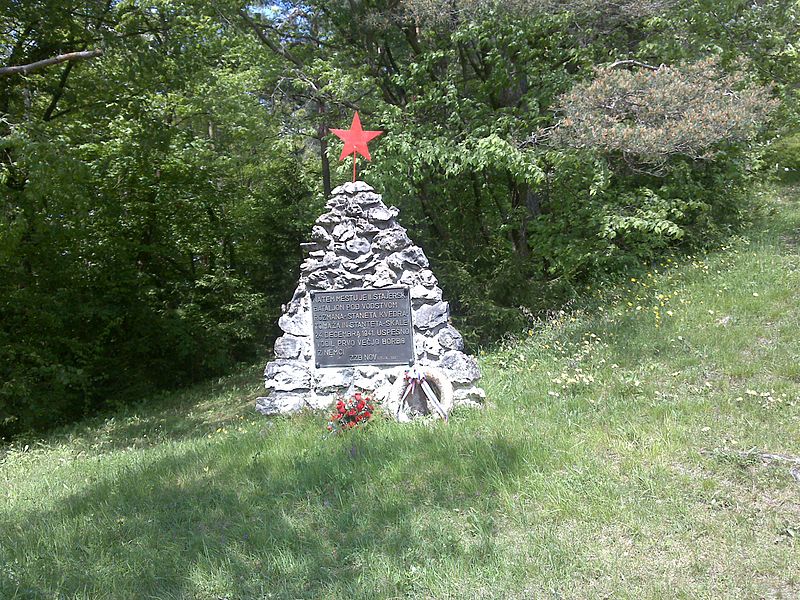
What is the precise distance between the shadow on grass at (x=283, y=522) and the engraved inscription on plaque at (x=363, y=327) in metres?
1.23

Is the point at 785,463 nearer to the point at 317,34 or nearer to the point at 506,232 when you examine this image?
the point at 506,232

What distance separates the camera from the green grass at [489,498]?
10.1 feet

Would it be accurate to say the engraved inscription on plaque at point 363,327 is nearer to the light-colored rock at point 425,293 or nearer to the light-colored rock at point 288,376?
the light-colored rock at point 425,293

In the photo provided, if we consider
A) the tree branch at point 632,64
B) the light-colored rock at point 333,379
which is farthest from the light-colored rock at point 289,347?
the tree branch at point 632,64

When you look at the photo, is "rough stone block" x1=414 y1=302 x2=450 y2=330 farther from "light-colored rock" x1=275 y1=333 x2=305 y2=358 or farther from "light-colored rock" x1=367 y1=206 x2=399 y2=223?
"light-colored rock" x1=275 y1=333 x2=305 y2=358

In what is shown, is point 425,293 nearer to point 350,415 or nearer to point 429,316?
point 429,316

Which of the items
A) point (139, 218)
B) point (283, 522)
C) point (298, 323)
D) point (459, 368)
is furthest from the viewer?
point (139, 218)

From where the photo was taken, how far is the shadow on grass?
314 cm

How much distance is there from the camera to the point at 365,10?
432 inches

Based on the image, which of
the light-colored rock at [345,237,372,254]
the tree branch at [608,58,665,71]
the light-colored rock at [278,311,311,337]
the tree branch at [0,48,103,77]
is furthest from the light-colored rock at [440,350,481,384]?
the tree branch at [0,48,103,77]

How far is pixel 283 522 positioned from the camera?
3670 millimetres

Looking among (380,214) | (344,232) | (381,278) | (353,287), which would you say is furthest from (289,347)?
(380,214)

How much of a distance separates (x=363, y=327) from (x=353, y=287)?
459 millimetres

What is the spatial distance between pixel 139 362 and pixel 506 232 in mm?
9028
